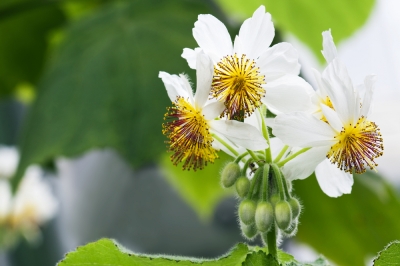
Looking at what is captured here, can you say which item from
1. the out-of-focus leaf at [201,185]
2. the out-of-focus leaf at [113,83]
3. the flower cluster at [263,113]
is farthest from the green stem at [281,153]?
the out-of-focus leaf at [201,185]

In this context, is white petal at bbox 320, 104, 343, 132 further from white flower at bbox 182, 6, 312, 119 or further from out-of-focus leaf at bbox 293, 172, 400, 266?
out-of-focus leaf at bbox 293, 172, 400, 266

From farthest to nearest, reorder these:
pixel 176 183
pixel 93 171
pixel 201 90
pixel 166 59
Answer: pixel 93 171 < pixel 176 183 < pixel 166 59 < pixel 201 90

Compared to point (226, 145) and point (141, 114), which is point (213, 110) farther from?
point (141, 114)

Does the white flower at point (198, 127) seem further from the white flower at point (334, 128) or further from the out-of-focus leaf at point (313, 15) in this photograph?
the out-of-focus leaf at point (313, 15)

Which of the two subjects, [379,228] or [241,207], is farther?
[379,228]

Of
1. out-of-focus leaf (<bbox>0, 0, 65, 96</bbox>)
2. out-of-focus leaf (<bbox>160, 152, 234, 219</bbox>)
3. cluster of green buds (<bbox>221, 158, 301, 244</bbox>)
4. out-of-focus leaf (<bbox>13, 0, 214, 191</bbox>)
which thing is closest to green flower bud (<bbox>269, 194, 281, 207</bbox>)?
cluster of green buds (<bbox>221, 158, 301, 244</bbox>)

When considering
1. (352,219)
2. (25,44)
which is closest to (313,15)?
(352,219)

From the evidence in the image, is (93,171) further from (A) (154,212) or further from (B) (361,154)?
(B) (361,154)

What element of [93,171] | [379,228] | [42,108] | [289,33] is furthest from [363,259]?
[93,171]
